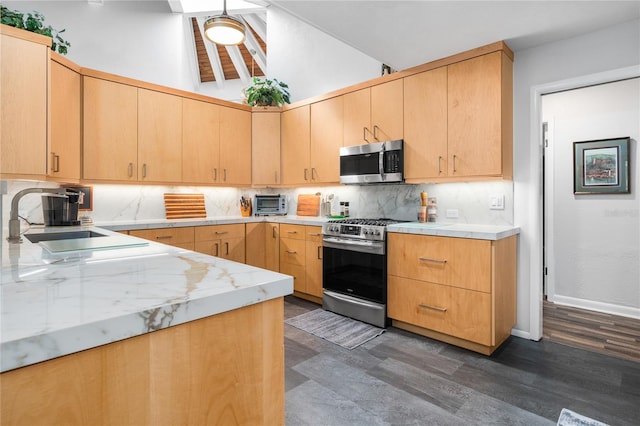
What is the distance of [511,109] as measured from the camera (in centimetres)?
285

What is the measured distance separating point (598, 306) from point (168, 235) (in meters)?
4.31

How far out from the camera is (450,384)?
6.90ft

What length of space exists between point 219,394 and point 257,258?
3.41 metres

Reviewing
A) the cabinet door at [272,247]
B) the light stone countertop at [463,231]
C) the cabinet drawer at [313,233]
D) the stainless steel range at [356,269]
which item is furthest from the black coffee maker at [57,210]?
the light stone countertop at [463,231]

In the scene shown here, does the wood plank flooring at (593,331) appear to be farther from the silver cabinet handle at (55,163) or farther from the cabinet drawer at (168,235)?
the silver cabinet handle at (55,163)

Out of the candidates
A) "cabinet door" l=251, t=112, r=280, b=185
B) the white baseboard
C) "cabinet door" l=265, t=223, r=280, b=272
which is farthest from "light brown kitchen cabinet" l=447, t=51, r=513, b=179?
"cabinet door" l=251, t=112, r=280, b=185

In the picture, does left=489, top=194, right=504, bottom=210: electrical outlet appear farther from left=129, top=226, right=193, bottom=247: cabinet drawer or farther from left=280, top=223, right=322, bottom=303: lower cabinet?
left=129, top=226, right=193, bottom=247: cabinet drawer

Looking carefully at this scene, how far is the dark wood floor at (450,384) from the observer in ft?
5.94

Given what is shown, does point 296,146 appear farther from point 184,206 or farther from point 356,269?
point 356,269

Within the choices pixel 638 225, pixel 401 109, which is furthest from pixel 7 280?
pixel 638 225

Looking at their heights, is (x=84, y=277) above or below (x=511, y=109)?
below

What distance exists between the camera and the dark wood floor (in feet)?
5.94

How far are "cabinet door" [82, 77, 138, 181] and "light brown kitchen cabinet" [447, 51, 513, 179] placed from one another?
306cm

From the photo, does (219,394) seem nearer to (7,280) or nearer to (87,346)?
(87,346)
